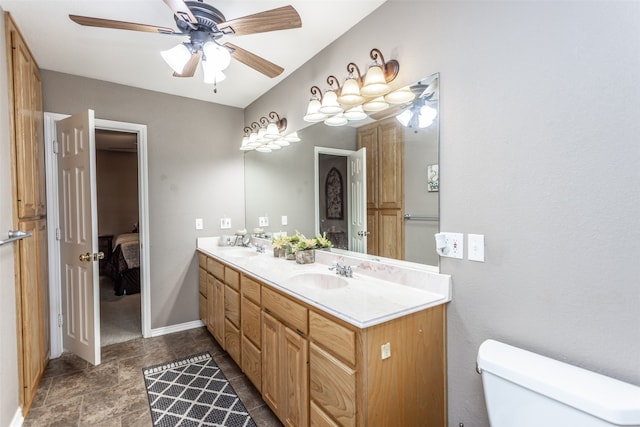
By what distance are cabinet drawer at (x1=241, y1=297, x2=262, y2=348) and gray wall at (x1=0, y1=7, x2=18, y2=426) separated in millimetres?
1265

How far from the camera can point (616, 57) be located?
0.99 meters

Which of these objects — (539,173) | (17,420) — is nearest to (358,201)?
(539,173)

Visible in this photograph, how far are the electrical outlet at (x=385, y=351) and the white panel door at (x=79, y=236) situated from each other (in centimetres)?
231

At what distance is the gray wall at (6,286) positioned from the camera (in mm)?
1617

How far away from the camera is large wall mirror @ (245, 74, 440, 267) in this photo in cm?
159

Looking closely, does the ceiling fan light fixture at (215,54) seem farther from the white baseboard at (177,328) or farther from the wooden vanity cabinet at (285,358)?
the white baseboard at (177,328)

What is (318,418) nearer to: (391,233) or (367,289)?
(367,289)

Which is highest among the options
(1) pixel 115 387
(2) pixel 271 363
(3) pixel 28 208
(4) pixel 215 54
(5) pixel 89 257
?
(4) pixel 215 54

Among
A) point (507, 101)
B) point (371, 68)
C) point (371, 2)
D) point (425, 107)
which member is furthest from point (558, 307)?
point (371, 2)

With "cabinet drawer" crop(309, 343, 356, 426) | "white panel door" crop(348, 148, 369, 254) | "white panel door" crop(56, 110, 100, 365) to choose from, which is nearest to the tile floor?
"white panel door" crop(56, 110, 100, 365)

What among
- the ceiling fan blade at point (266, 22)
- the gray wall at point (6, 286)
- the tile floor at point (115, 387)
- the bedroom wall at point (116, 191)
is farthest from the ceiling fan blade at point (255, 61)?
the bedroom wall at point (116, 191)

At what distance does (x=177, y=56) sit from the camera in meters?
1.68

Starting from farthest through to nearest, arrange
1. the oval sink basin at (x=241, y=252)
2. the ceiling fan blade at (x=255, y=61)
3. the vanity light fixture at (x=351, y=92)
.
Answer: the oval sink basin at (x=241, y=252), the vanity light fixture at (x=351, y=92), the ceiling fan blade at (x=255, y=61)

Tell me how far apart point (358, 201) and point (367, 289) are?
25.3 inches
